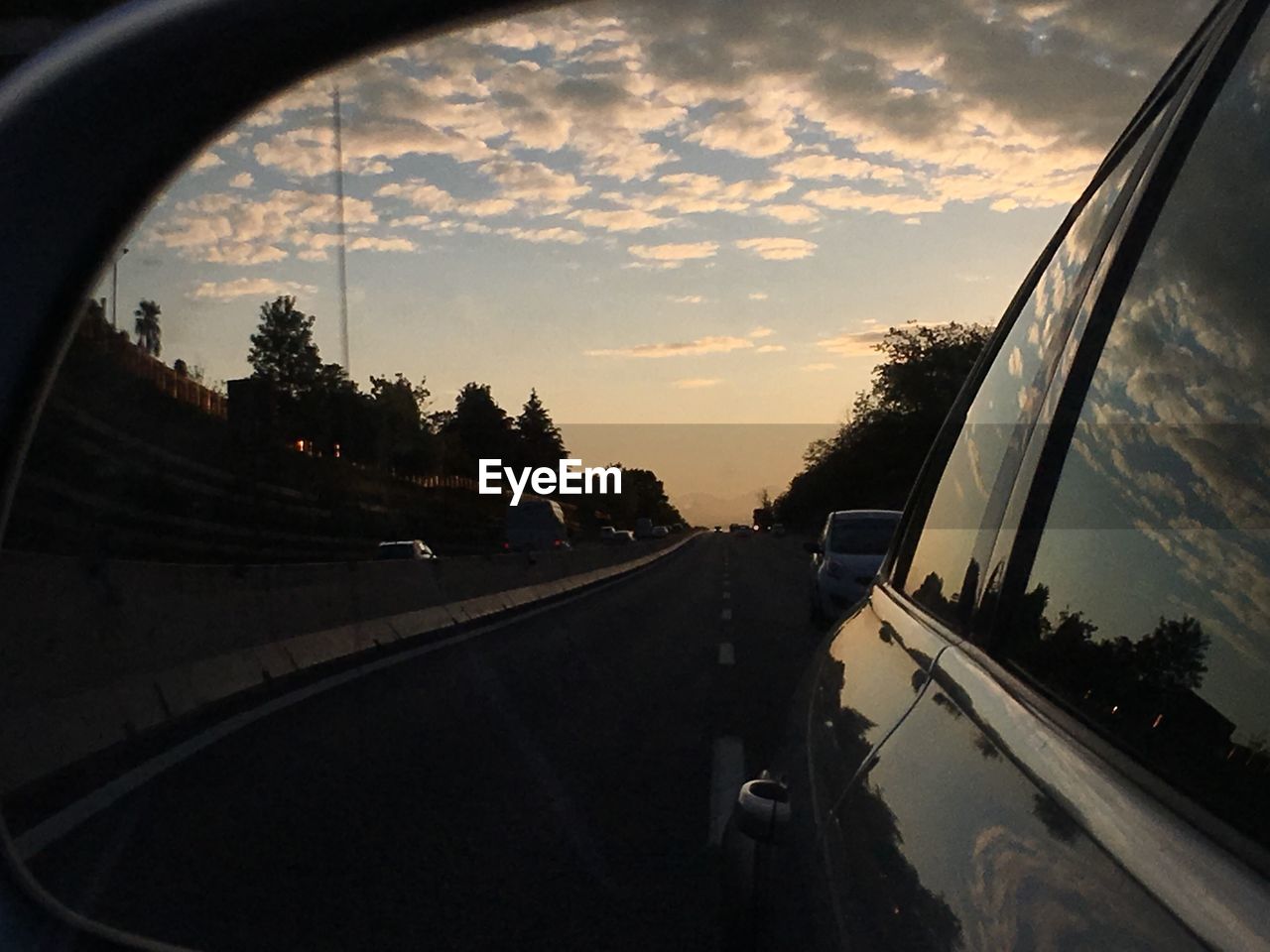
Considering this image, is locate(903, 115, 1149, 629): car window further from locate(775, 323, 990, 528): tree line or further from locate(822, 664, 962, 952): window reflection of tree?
locate(775, 323, 990, 528): tree line

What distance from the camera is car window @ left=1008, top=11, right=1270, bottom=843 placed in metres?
1.30

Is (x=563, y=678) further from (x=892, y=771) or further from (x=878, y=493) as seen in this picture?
(x=878, y=493)

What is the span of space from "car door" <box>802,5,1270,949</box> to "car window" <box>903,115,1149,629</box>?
34 millimetres

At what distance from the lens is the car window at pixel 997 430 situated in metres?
2.55

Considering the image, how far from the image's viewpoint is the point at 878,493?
72750 mm

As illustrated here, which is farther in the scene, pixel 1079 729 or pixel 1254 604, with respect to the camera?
pixel 1079 729

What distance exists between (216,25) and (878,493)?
2781 inches

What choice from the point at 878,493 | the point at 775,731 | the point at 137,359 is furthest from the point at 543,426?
the point at 775,731

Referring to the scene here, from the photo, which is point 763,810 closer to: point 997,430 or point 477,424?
point 997,430

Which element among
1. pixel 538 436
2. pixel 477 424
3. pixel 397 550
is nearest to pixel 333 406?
pixel 397 550

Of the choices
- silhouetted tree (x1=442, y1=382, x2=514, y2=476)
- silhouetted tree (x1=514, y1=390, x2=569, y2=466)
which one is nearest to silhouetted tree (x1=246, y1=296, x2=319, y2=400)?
silhouetted tree (x1=442, y1=382, x2=514, y2=476)

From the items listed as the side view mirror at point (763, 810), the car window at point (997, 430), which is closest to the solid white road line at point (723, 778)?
the car window at point (997, 430)

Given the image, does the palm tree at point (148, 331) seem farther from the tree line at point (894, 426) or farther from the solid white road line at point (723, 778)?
the tree line at point (894, 426)

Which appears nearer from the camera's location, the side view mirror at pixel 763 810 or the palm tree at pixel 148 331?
the side view mirror at pixel 763 810
